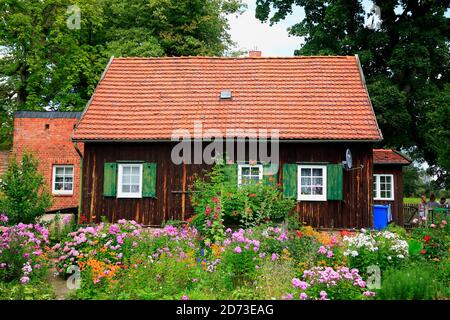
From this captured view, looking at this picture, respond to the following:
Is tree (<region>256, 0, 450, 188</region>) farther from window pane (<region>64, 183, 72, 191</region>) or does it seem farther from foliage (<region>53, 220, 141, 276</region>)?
foliage (<region>53, 220, 141, 276</region>)

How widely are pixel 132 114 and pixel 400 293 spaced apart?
10.7 meters

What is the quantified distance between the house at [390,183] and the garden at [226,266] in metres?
9.25

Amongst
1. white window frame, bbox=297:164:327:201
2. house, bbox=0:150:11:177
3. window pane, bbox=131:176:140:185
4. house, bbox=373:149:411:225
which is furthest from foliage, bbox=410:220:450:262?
house, bbox=0:150:11:177

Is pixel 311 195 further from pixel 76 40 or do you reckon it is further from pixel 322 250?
pixel 76 40

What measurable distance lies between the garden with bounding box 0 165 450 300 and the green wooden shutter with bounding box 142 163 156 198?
3.82 metres

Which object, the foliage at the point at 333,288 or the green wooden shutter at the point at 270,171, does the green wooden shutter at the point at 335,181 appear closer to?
the green wooden shutter at the point at 270,171

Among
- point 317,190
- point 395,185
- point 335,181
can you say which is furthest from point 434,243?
point 395,185

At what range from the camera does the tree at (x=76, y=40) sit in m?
25.0

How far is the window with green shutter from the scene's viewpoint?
14.0m

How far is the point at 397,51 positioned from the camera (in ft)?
71.3

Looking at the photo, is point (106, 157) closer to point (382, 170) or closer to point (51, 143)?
point (51, 143)

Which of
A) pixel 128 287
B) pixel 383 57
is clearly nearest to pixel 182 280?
pixel 128 287

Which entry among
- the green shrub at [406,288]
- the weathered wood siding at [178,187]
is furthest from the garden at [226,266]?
the weathered wood siding at [178,187]

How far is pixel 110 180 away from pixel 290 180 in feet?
18.0
